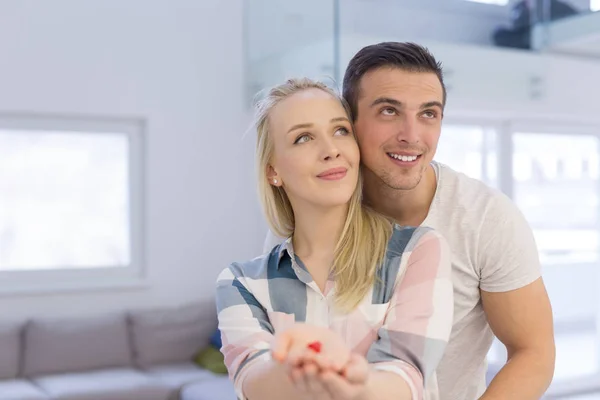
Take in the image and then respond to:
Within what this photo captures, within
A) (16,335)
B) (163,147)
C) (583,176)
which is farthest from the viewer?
(583,176)

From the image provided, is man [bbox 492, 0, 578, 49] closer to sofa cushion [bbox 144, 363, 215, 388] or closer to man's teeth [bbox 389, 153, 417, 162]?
sofa cushion [bbox 144, 363, 215, 388]

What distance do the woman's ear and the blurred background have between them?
3.19m

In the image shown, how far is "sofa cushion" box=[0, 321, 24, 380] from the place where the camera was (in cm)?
463

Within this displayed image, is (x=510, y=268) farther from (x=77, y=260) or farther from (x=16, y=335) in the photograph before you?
(x=77, y=260)

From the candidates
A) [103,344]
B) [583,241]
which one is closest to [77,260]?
[103,344]

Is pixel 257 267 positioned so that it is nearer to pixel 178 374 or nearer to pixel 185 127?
pixel 178 374

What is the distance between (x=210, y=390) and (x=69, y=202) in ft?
5.82

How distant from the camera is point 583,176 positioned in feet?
19.8

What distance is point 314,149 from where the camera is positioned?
148cm

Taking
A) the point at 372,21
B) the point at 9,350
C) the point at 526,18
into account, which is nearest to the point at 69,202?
the point at 9,350

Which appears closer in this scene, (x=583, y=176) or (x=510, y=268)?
(x=510, y=268)

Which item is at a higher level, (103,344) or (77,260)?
→ (77,260)

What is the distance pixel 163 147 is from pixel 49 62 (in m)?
0.92

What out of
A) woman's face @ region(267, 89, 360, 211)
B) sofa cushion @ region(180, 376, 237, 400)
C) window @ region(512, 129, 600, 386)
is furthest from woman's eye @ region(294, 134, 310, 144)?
window @ region(512, 129, 600, 386)
